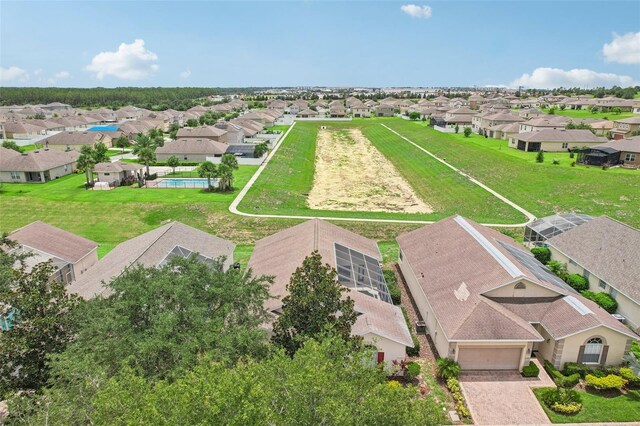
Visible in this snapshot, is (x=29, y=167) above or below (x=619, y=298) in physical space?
above

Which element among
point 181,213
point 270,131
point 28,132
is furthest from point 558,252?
point 28,132

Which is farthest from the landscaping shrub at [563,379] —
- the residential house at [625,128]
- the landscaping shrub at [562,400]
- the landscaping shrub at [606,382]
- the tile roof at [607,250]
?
the residential house at [625,128]

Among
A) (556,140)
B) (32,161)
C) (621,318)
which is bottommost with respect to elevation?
(621,318)

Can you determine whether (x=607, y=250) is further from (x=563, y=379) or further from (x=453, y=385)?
(x=453, y=385)

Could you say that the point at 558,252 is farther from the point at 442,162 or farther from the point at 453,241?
the point at 442,162

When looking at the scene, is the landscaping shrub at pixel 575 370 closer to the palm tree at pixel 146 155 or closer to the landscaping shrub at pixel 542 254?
the landscaping shrub at pixel 542 254

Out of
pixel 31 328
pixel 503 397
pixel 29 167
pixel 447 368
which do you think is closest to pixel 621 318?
pixel 503 397

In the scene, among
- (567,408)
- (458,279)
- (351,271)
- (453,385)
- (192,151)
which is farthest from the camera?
(192,151)

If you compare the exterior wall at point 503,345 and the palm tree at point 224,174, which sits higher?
the palm tree at point 224,174
